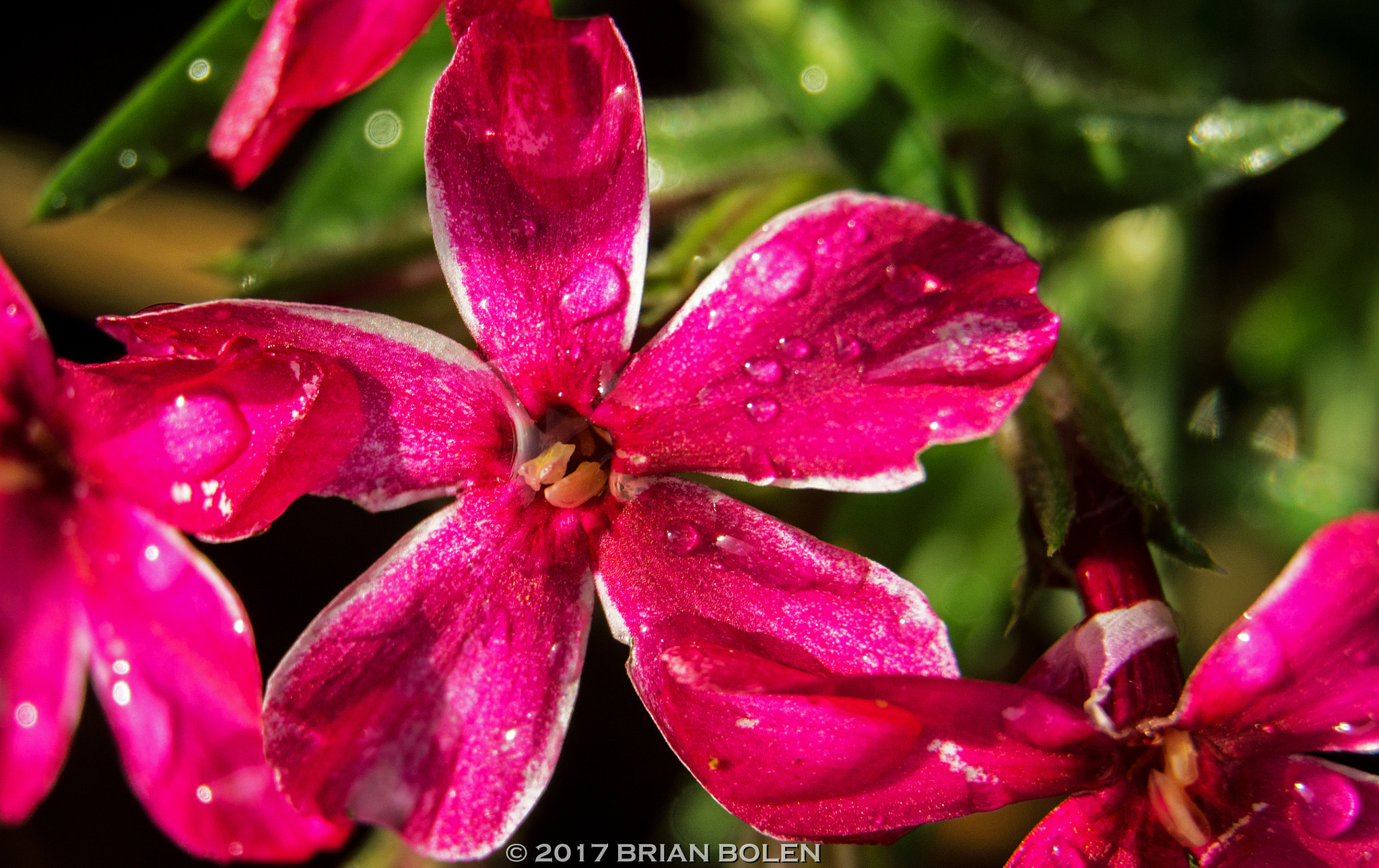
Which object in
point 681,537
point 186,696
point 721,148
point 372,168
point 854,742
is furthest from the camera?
point 372,168

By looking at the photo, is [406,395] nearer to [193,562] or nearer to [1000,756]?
[193,562]

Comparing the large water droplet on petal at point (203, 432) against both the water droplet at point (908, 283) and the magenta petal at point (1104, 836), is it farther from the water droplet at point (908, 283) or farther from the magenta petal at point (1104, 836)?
the magenta petal at point (1104, 836)

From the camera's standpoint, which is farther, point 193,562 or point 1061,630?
point 1061,630

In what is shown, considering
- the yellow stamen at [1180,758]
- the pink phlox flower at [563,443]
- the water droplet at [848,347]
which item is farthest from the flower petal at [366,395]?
the yellow stamen at [1180,758]

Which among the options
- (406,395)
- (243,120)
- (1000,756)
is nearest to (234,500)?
(406,395)

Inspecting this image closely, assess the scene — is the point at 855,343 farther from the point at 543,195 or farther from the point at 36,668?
the point at 36,668

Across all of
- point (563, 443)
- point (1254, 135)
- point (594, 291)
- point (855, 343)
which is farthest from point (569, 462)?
point (1254, 135)

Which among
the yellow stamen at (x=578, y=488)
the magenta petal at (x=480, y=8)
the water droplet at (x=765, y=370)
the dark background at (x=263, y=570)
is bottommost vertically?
the dark background at (x=263, y=570)
